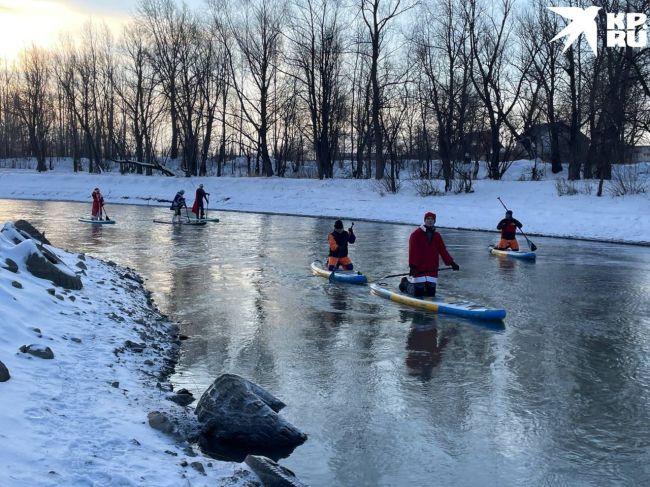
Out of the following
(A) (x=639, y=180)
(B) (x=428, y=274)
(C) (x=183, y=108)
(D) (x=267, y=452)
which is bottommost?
(D) (x=267, y=452)

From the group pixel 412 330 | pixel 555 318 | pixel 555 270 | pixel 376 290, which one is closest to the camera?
pixel 412 330

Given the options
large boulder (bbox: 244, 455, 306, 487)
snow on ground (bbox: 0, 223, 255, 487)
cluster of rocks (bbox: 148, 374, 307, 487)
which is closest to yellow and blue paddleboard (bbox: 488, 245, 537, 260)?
snow on ground (bbox: 0, 223, 255, 487)

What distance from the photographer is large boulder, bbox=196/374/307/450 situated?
6.05 metres

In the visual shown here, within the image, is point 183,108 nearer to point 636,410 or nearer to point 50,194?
point 50,194

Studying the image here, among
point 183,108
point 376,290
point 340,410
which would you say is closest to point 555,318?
point 376,290

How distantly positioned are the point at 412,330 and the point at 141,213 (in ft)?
91.9

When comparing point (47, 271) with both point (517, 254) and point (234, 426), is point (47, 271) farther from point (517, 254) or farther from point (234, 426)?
point (517, 254)

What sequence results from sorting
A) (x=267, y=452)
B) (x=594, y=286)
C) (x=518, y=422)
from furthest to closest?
(x=594, y=286) → (x=518, y=422) → (x=267, y=452)

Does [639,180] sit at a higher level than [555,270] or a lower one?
higher

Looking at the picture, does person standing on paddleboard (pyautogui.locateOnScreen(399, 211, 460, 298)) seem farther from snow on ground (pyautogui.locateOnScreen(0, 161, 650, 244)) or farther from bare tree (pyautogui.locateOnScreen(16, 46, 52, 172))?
bare tree (pyautogui.locateOnScreen(16, 46, 52, 172))

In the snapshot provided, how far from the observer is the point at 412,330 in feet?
33.8

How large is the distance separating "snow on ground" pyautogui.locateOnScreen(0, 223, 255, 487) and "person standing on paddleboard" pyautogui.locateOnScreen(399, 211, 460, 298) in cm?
457

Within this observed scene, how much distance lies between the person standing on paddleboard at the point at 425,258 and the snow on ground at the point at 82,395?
4.57 metres

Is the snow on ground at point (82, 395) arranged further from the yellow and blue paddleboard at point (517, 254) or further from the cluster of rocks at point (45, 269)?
the yellow and blue paddleboard at point (517, 254)
